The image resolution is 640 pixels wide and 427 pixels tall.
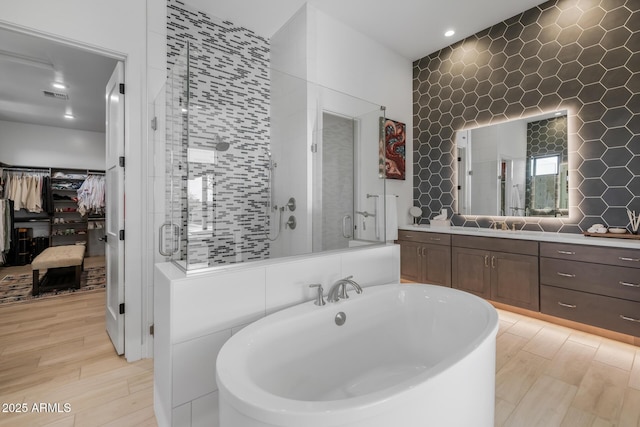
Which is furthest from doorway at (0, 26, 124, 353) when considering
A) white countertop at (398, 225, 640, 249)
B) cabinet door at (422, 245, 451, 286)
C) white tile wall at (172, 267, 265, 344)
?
white countertop at (398, 225, 640, 249)

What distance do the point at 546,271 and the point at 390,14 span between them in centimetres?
315

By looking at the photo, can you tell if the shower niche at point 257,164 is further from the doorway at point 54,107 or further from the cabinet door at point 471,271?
the cabinet door at point 471,271

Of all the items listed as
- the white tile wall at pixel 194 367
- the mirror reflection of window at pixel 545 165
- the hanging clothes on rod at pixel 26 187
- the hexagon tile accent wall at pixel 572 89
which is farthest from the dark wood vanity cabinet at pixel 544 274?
the hanging clothes on rod at pixel 26 187

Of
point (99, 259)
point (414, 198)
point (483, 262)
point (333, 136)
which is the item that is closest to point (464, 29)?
point (414, 198)

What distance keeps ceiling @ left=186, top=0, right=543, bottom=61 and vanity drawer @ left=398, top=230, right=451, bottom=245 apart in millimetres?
2549

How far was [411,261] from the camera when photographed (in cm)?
364

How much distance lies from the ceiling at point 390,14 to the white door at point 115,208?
1332mm

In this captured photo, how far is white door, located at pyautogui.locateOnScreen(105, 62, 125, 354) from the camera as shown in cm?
215

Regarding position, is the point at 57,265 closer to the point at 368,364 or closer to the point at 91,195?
the point at 91,195

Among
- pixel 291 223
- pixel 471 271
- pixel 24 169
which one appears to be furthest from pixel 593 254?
pixel 24 169

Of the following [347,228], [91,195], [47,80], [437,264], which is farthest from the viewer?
[91,195]

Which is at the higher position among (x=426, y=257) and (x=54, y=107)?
(x=54, y=107)

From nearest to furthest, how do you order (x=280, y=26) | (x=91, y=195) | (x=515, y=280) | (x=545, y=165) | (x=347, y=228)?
(x=347, y=228) → (x=515, y=280) → (x=545, y=165) → (x=280, y=26) → (x=91, y=195)

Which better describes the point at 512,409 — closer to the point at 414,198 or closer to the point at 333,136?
the point at 333,136
